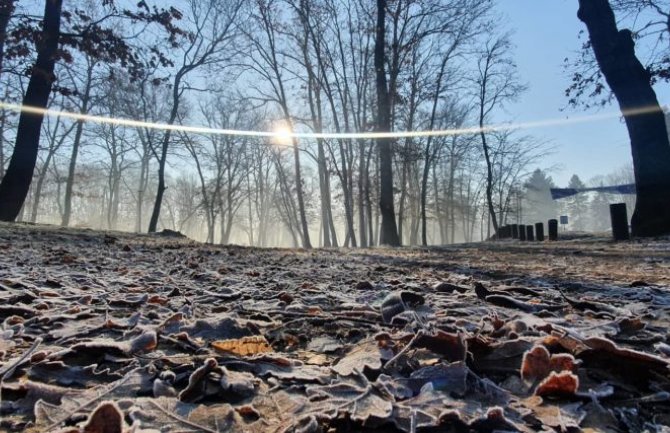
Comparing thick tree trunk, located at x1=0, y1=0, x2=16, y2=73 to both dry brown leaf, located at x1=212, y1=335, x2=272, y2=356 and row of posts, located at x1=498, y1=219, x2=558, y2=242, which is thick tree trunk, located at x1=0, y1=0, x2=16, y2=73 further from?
row of posts, located at x1=498, y1=219, x2=558, y2=242

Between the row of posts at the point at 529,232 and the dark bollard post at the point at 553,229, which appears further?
the row of posts at the point at 529,232

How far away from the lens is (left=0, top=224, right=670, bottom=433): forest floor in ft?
2.75

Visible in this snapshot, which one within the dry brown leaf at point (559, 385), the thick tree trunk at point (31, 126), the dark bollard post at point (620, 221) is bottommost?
the dry brown leaf at point (559, 385)

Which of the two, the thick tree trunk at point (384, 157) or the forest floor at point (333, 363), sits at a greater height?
the thick tree trunk at point (384, 157)

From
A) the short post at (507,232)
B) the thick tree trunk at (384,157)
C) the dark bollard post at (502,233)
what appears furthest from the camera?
the dark bollard post at (502,233)

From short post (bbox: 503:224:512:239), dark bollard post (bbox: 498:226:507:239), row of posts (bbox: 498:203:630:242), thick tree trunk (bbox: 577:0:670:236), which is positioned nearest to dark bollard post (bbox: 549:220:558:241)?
row of posts (bbox: 498:203:630:242)

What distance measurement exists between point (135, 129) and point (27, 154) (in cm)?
2153

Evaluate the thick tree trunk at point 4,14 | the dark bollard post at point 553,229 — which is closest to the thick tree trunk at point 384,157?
the dark bollard post at point 553,229

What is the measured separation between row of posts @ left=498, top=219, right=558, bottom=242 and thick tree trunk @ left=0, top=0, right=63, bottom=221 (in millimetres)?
12415

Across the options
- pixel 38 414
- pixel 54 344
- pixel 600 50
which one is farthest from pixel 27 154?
pixel 600 50

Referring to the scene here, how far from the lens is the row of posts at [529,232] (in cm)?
1186

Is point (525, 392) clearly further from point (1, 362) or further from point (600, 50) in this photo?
point (600, 50)

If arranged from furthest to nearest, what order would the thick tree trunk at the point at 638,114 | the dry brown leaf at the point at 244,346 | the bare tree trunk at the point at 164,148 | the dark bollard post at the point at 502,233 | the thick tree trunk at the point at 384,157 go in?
the dark bollard post at the point at 502,233 → the bare tree trunk at the point at 164,148 → the thick tree trunk at the point at 384,157 → the thick tree trunk at the point at 638,114 → the dry brown leaf at the point at 244,346

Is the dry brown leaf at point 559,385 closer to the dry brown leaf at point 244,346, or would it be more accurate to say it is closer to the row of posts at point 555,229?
the dry brown leaf at point 244,346
